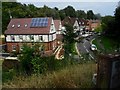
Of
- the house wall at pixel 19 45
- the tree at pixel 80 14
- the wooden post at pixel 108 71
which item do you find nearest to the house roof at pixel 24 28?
the house wall at pixel 19 45

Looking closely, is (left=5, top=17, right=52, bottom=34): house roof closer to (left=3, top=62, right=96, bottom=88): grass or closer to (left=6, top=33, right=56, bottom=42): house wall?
(left=6, top=33, right=56, bottom=42): house wall

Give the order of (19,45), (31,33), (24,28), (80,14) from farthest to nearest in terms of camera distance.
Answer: (80,14)
(24,28)
(19,45)
(31,33)

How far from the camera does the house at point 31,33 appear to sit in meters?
19.9

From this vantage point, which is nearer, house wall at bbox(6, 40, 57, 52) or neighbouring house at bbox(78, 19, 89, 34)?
house wall at bbox(6, 40, 57, 52)

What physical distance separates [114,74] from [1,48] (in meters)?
18.5

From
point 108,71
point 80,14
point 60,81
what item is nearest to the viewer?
point 60,81

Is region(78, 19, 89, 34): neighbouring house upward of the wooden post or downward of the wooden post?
downward

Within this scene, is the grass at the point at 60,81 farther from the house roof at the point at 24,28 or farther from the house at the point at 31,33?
the house roof at the point at 24,28

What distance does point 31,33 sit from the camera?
20031 millimetres

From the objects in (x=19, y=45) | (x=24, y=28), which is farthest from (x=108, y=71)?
(x=24, y=28)

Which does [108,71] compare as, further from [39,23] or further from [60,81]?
[39,23]

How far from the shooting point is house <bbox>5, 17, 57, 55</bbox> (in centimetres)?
1986

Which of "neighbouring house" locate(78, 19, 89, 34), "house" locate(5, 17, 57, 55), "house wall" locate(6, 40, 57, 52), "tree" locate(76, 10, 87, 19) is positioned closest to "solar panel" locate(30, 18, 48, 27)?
"house" locate(5, 17, 57, 55)

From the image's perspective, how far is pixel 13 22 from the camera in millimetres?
21688
